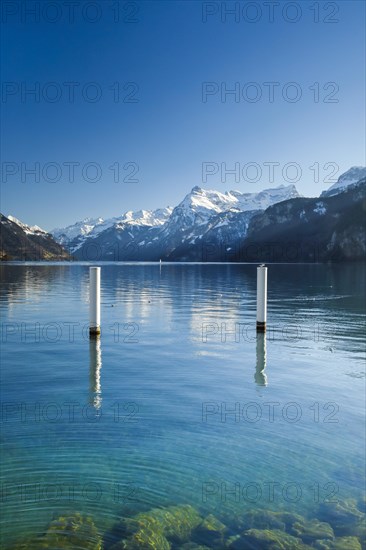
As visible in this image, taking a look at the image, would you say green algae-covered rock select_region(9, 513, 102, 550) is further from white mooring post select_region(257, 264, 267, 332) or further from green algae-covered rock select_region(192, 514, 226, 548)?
white mooring post select_region(257, 264, 267, 332)

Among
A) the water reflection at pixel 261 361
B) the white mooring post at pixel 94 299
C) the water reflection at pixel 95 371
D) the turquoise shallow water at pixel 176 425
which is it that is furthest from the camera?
the white mooring post at pixel 94 299

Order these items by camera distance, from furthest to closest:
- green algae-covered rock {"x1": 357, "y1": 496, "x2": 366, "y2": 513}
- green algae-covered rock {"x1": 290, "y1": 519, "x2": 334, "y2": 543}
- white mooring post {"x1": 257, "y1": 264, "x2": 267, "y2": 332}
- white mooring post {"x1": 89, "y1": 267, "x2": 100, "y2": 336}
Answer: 1. white mooring post {"x1": 257, "y1": 264, "x2": 267, "y2": 332}
2. white mooring post {"x1": 89, "y1": 267, "x2": 100, "y2": 336}
3. green algae-covered rock {"x1": 357, "y1": 496, "x2": 366, "y2": 513}
4. green algae-covered rock {"x1": 290, "y1": 519, "x2": 334, "y2": 543}

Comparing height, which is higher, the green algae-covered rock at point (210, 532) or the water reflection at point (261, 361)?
the water reflection at point (261, 361)

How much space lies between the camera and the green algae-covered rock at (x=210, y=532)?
612 cm

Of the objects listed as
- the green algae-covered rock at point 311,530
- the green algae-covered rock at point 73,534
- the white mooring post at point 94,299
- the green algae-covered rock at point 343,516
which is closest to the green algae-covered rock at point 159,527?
the green algae-covered rock at point 73,534

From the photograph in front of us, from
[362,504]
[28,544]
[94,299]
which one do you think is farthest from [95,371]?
[362,504]

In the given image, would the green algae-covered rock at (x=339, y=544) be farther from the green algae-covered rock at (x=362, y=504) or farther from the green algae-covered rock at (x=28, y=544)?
the green algae-covered rock at (x=28, y=544)

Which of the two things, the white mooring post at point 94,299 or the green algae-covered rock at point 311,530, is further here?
the white mooring post at point 94,299

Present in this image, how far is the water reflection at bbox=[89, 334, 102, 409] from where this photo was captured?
40.7ft

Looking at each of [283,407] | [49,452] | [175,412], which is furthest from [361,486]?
[49,452]

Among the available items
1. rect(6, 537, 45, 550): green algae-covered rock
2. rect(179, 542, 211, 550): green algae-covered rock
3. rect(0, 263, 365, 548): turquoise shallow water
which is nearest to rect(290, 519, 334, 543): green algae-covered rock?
rect(0, 263, 365, 548): turquoise shallow water

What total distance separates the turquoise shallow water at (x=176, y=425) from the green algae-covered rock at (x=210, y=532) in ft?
0.96

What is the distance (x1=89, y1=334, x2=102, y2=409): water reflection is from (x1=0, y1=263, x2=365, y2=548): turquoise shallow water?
0.06 meters

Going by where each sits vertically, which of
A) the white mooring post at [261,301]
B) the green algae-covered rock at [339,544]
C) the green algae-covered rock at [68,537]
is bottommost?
the green algae-covered rock at [339,544]
